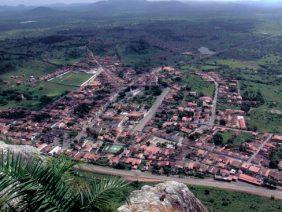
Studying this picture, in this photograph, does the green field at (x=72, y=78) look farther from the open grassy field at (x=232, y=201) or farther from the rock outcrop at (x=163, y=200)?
the rock outcrop at (x=163, y=200)

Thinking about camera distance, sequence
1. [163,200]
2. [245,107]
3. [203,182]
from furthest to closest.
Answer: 1. [245,107]
2. [203,182]
3. [163,200]

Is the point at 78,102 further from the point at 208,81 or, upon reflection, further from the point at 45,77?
the point at 208,81

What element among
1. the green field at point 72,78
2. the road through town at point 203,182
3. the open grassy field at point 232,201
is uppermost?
the open grassy field at point 232,201

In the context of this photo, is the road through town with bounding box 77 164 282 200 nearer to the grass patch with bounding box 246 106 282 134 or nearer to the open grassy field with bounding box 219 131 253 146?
the open grassy field with bounding box 219 131 253 146

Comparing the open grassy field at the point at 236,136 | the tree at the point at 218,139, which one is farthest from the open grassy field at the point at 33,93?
the open grassy field at the point at 236,136

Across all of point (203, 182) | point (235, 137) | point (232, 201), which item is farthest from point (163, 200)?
point (235, 137)

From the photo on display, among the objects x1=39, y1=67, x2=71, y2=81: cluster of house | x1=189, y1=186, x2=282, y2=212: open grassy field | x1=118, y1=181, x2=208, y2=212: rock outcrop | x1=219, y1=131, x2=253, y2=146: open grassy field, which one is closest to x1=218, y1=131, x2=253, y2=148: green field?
x1=219, y1=131, x2=253, y2=146: open grassy field

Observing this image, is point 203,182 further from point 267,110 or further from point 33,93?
point 33,93
